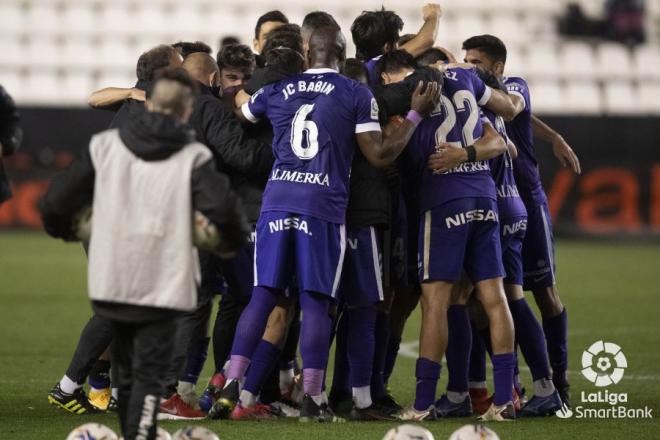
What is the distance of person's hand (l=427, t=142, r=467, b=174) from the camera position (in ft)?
21.7

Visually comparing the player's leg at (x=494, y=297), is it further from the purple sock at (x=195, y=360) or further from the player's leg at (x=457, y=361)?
the purple sock at (x=195, y=360)

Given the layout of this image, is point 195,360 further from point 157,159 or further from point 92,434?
point 157,159

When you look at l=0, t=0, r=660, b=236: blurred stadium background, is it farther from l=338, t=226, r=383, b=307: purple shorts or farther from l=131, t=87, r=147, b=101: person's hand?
l=338, t=226, r=383, b=307: purple shorts

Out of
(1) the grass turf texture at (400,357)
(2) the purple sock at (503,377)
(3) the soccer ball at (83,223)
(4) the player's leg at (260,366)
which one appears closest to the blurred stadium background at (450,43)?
(1) the grass turf texture at (400,357)

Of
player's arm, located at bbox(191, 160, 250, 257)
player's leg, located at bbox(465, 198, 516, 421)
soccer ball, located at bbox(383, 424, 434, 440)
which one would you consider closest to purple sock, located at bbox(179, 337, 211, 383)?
player's leg, located at bbox(465, 198, 516, 421)

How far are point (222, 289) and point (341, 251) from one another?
134cm

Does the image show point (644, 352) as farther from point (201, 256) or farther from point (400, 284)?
point (201, 256)

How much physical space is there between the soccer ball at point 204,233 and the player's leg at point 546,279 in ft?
10.4

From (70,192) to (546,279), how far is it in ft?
11.8

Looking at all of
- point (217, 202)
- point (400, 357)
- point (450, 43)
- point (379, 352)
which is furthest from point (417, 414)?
point (450, 43)

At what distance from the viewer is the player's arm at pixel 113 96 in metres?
6.95

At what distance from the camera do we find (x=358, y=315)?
22.0ft

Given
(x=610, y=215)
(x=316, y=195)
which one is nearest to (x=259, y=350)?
(x=316, y=195)

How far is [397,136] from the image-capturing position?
21.4ft
